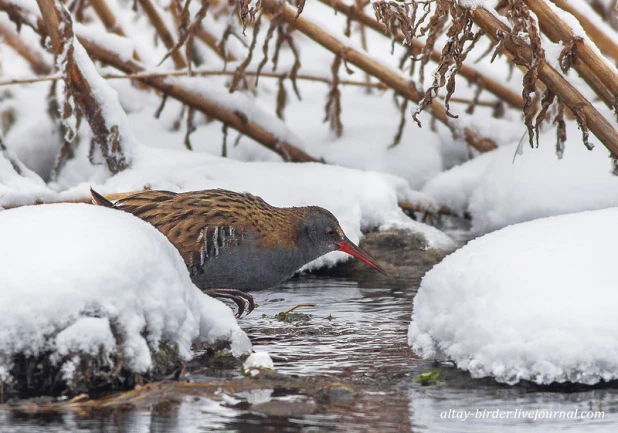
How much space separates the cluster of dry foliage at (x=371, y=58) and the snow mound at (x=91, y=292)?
1.12 m

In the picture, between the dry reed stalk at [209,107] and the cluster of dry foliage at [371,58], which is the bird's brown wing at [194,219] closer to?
the cluster of dry foliage at [371,58]

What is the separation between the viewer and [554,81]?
14.7 ft

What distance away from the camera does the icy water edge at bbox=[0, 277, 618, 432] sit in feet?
9.80

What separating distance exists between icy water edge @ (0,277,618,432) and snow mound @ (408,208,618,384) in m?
0.08

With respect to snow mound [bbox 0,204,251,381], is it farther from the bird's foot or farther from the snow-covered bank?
the snow-covered bank

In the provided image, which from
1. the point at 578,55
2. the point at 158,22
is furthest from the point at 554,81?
the point at 158,22

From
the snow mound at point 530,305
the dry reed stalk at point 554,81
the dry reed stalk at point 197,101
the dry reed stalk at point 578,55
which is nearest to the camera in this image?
the snow mound at point 530,305

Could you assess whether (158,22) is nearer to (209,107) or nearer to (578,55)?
(209,107)

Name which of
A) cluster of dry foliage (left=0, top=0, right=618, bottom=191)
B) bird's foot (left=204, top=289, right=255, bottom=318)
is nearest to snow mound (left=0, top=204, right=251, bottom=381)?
bird's foot (left=204, top=289, right=255, bottom=318)

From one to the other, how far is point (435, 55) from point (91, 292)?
3930 mm

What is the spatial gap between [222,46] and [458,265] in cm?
318

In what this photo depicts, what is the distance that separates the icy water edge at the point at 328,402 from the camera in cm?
299

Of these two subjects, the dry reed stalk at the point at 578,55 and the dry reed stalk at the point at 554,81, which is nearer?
the dry reed stalk at the point at 554,81

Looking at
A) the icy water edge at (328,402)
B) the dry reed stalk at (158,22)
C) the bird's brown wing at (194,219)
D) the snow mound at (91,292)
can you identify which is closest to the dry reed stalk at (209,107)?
the dry reed stalk at (158,22)
